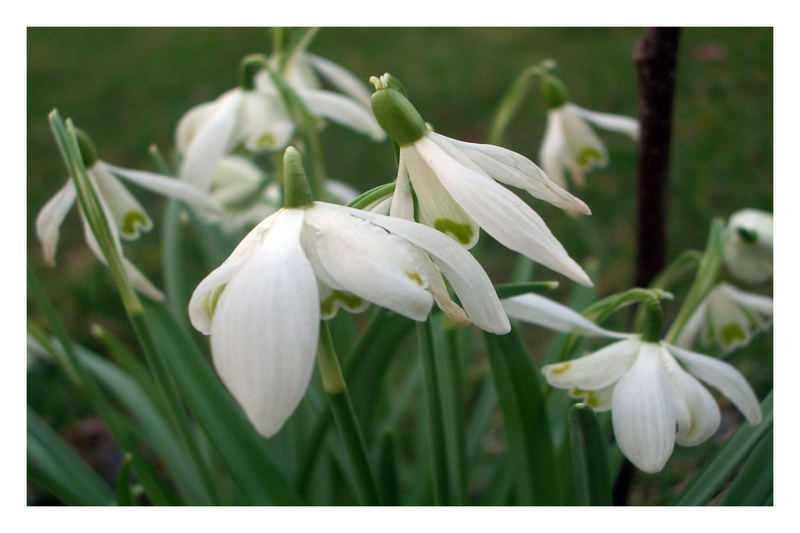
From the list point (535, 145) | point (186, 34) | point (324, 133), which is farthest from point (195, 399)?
point (186, 34)

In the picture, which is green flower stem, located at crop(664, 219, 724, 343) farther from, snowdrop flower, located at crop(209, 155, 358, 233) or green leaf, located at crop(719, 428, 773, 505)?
snowdrop flower, located at crop(209, 155, 358, 233)

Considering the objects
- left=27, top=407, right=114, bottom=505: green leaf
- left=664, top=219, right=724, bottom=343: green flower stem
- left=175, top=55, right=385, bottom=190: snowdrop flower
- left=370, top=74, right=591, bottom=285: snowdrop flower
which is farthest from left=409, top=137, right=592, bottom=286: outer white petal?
left=27, top=407, right=114, bottom=505: green leaf

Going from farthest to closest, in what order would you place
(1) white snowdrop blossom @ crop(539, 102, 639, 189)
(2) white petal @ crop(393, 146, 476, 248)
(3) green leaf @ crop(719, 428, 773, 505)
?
(1) white snowdrop blossom @ crop(539, 102, 639, 189), (3) green leaf @ crop(719, 428, 773, 505), (2) white petal @ crop(393, 146, 476, 248)

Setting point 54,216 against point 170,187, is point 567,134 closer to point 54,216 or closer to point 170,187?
point 170,187

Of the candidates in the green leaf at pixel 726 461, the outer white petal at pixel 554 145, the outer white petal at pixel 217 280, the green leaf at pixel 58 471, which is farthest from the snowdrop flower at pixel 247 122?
the green leaf at pixel 726 461

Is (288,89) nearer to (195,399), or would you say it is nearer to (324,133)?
(195,399)
